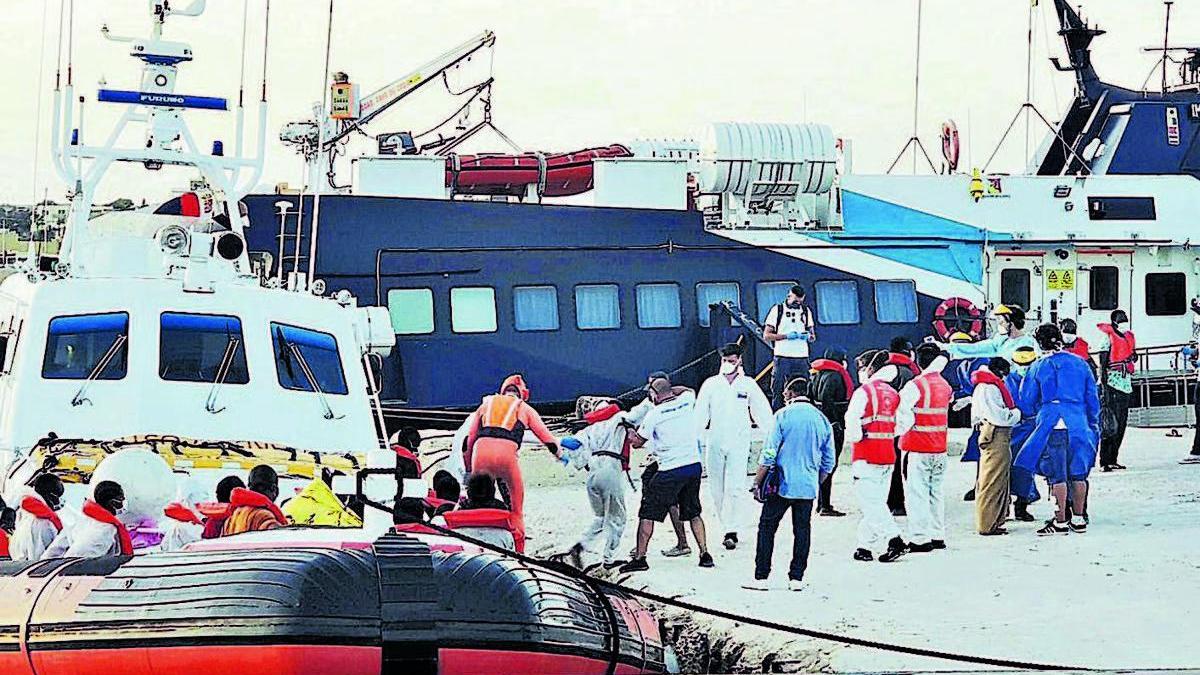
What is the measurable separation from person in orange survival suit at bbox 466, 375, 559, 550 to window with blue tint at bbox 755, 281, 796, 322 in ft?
27.4

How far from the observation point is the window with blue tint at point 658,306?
19.1 m

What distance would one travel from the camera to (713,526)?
45.5ft

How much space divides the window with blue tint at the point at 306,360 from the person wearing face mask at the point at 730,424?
10.6ft

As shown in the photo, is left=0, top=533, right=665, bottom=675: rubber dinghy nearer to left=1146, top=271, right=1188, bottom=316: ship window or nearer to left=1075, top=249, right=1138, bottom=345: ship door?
left=1075, top=249, right=1138, bottom=345: ship door

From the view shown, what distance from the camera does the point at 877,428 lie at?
36.5 feet

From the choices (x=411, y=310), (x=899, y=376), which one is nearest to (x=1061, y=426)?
(x=899, y=376)

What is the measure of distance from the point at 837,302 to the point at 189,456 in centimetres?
1254

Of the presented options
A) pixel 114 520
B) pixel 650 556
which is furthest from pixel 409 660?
pixel 650 556

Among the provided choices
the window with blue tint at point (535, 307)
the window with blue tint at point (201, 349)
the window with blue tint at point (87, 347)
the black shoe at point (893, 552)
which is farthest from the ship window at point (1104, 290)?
the window with blue tint at point (87, 347)

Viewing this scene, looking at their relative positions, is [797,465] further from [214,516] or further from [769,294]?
[769,294]

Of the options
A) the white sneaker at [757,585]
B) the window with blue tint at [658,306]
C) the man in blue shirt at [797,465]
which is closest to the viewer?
the man in blue shirt at [797,465]

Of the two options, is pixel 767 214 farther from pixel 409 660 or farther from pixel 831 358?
pixel 409 660

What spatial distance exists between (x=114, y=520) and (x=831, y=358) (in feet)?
27.8

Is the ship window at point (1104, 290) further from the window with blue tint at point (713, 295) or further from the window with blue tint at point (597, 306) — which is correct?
the window with blue tint at point (597, 306)
